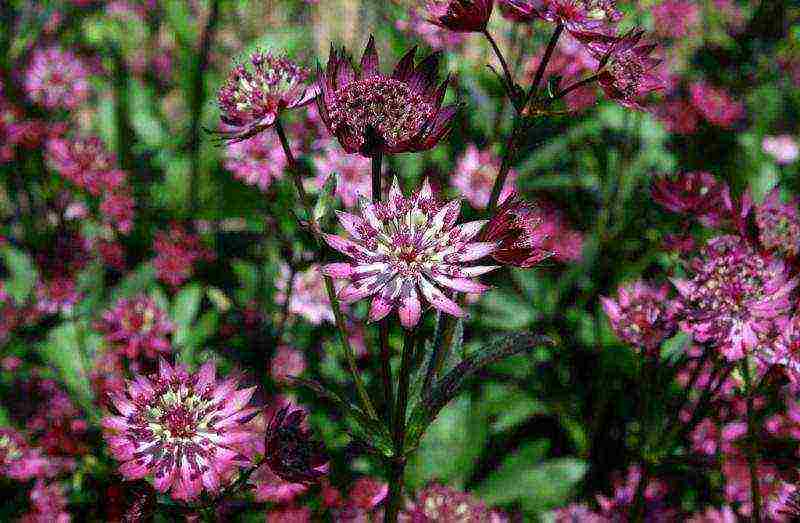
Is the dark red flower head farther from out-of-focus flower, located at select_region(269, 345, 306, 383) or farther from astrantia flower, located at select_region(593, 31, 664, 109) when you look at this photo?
out-of-focus flower, located at select_region(269, 345, 306, 383)

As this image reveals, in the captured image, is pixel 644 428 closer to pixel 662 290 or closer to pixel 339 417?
pixel 662 290

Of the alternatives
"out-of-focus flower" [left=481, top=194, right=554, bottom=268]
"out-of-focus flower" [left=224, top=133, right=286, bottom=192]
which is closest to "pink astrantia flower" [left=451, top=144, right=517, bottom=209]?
"out-of-focus flower" [left=224, top=133, right=286, bottom=192]

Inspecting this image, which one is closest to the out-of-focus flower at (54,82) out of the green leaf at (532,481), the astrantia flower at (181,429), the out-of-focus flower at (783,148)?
the astrantia flower at (181,429)

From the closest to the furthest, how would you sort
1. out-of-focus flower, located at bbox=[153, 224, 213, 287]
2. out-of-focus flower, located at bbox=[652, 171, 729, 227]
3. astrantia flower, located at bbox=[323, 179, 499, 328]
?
astrantia flower, located at bbox=[323, 179, 499, 328], out-of-focus flower, located at bbox=[652, 171, 729, 227], out-of-focus flower, located at bbox=[153, 224, 213, 287]

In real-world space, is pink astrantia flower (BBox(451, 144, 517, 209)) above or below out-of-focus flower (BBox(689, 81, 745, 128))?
below

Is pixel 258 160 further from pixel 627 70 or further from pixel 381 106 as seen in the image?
pixel 627 70

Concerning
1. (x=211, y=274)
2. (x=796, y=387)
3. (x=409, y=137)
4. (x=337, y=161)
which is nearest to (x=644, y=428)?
(x=796, y=387)
